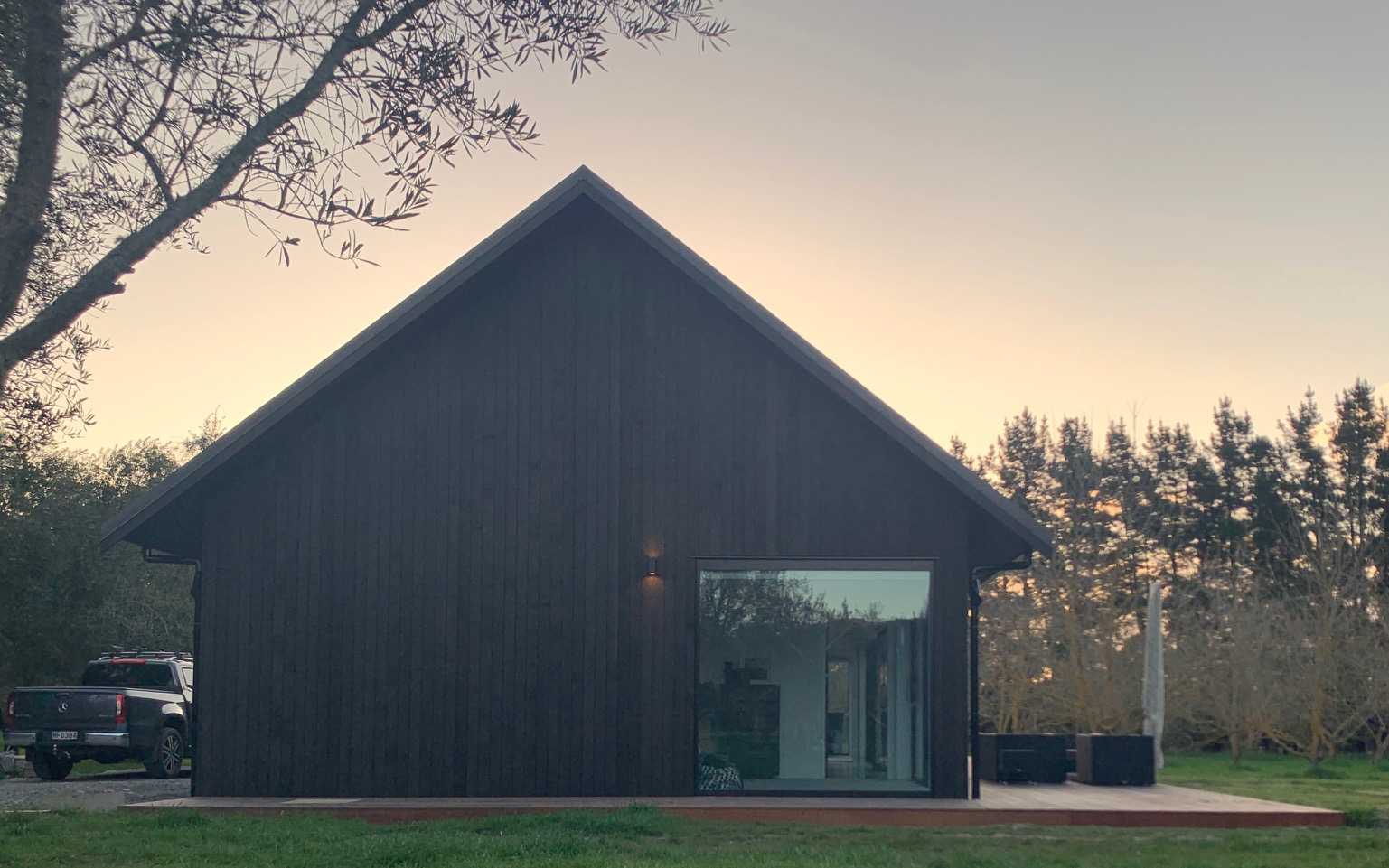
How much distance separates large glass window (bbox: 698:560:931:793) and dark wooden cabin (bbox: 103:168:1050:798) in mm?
26

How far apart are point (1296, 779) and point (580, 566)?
1265cm

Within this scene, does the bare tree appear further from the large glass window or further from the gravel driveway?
the gravel driveway

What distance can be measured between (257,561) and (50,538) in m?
18.0

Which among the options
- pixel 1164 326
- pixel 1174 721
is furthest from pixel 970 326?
pixel 1174 721

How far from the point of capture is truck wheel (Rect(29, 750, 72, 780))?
17656 millimetres

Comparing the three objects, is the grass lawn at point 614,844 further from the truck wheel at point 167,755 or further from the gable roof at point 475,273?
the truck wheel at point 167,755

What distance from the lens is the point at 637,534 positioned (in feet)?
44.2

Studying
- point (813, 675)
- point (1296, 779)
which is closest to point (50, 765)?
point (813, 675)

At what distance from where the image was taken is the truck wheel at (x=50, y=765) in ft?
57.9

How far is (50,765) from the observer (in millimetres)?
17828

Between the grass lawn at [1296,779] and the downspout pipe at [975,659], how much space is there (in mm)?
3330

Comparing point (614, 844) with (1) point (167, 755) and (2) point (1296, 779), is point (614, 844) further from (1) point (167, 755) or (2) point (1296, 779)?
(2) point (1296, 779)

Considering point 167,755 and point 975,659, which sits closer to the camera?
point 975,659

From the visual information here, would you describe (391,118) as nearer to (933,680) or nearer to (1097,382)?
(933,680)
